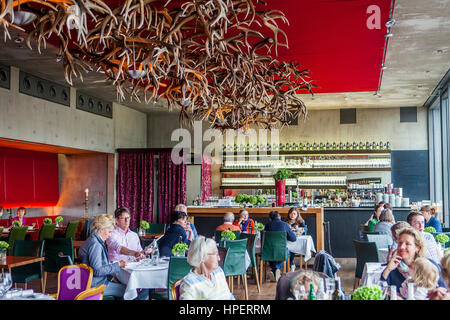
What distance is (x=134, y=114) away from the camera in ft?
51.6

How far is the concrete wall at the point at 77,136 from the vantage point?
34.6 ft

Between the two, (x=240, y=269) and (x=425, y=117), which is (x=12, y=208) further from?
(x=425, y=117)

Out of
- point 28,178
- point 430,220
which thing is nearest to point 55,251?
point 430,220

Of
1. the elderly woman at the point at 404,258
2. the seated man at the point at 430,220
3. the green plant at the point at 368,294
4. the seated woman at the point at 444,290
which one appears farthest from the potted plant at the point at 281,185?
the green plant at the point at 368,294

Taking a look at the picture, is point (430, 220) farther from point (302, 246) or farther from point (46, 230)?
point (46, 230)

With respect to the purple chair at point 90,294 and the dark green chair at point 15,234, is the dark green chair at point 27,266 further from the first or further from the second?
the purple chair at point 90,294

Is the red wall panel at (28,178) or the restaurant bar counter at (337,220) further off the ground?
the red wall panel at (28,178)

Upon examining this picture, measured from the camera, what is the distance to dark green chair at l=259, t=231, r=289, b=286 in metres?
8.00

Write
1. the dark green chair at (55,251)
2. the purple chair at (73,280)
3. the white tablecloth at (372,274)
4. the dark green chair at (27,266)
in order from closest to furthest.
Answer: the purple chair at (73,280) → the white tablecloth at (372,274) → the dark green chair at (27,266) → the dark green chair at (55,251)

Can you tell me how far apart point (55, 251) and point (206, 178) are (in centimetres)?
837

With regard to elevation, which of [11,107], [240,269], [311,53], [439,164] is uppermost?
[311,53]

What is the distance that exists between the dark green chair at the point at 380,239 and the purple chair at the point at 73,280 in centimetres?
413
